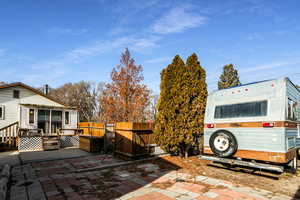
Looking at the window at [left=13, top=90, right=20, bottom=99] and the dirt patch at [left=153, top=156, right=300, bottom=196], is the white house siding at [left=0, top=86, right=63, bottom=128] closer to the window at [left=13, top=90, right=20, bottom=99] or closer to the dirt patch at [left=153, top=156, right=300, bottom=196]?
the window at [left=13, top=90, right=20, bottom=99]

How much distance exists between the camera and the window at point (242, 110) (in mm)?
5094

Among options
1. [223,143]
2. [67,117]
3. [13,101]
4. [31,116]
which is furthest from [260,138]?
[13,101]

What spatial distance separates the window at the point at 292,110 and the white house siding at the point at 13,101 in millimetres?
16386

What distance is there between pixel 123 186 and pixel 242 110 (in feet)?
14.2

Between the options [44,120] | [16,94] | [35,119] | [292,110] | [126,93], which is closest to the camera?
[292,110]

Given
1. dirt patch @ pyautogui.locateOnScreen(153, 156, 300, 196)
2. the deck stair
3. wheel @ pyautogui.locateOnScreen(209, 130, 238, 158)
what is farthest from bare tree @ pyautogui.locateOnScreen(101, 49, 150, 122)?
wheel @ pyautogui.locateOnScreen(209, 130, 238, 158)

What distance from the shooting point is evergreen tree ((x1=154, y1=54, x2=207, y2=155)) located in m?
7.31

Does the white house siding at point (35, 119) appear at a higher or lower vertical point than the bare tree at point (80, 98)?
lower

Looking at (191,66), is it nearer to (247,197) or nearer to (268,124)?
(268,124)

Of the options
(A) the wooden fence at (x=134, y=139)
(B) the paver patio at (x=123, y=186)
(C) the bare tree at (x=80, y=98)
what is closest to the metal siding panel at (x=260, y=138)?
(B) the paver patio at (x=123, y=186)

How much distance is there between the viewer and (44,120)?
13.9m

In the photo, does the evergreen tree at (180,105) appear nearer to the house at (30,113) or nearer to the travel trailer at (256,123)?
the travel trailer at (256,123)

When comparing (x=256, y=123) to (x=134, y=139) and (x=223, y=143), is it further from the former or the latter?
(x=134, y=139)

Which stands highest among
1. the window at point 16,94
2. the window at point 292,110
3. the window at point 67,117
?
the window at point 16,94
